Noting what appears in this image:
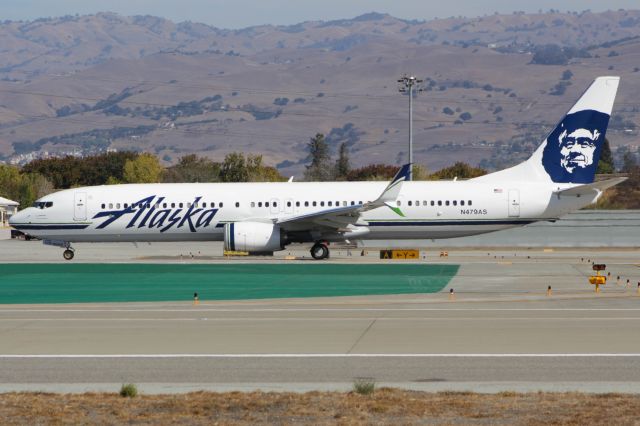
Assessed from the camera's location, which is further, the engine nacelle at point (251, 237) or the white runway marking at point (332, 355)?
the engine nacelle at point (251, 237)

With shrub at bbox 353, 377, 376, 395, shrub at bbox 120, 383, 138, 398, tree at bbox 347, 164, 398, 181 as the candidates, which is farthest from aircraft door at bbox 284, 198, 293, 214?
tree at bbox 347, 164, 398, 181

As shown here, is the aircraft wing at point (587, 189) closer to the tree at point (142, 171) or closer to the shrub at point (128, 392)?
the shrub at point (128, 392)

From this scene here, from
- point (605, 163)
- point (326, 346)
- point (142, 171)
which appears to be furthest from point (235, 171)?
point (326, 346)

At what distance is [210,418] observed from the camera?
13609mm

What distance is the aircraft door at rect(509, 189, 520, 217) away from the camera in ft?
151

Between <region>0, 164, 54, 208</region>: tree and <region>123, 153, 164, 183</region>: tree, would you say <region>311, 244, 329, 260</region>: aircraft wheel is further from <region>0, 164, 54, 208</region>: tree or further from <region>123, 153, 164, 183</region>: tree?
<region>123, 153, 164, 183</region>: tree

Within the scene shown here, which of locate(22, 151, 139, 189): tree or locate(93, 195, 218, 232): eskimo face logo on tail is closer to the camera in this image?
locate(93, 195, 218, 232): eskimo face logo on tail

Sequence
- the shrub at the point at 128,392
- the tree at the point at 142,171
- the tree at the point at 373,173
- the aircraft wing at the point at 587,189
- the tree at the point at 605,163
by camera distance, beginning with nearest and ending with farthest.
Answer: the shrub at the point at 128,392, the aircraft wing at the point at 587,189, the tree at the point at 142,171, the tree at the point at 373,173, the tree at the point at 605,163

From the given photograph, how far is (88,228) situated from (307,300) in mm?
20952

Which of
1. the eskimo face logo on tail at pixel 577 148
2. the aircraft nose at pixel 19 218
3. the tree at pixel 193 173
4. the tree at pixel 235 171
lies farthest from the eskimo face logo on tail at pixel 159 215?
the tree at pixel 193 173

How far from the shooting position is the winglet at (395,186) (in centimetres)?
4366

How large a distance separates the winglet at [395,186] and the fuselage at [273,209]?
5.11ft

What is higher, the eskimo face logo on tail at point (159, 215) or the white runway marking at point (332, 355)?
the eskimo face logo on tail at point (159, 215)

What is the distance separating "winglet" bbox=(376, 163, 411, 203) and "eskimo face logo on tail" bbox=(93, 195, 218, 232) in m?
7.55
